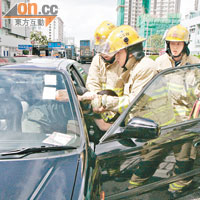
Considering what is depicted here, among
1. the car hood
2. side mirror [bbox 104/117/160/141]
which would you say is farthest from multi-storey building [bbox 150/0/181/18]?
the car hood

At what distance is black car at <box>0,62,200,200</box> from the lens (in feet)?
4.87

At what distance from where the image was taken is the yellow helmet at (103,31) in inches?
173

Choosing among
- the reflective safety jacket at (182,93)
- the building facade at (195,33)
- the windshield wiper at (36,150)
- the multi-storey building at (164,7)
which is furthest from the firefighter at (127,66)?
the multi-storey building at (164,7)

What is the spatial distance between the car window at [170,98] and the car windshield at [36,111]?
0.51m

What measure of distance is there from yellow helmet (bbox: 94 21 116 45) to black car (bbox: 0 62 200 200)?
7.40 ft

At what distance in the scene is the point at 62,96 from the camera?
6.77ft

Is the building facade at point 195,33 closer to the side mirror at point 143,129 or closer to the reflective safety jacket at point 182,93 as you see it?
the reflective safety jacket at point 182,93

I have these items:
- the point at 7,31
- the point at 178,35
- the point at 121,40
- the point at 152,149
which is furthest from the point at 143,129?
the point at 7,31

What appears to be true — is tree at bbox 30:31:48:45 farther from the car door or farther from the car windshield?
the car door

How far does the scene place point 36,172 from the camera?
143cm

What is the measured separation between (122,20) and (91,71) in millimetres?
175471

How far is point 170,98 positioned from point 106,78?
42.4 inches

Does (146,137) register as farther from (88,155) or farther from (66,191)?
(66,191)

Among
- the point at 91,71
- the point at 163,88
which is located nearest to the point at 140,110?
the point at 163,88
